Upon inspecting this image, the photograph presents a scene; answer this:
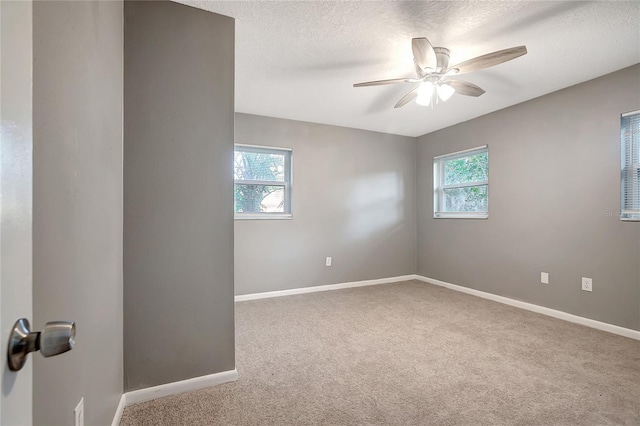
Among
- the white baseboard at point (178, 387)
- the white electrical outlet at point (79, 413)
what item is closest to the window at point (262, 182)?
the white baseboard at point (178, 387)

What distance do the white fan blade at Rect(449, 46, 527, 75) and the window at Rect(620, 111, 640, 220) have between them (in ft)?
5.52

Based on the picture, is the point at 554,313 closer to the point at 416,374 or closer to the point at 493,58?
the point at 416,374

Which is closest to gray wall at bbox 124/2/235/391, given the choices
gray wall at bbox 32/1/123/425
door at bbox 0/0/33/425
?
gray wall at bbox 32/1/123/425

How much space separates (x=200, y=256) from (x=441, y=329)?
7.31 ft

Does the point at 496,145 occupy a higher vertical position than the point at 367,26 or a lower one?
lower

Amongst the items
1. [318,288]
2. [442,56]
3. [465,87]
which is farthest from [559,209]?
[318,288]

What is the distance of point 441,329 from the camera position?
9.12 feet

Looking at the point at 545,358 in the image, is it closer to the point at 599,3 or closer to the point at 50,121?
the point at 599,3

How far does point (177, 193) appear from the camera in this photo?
1774 millimetres

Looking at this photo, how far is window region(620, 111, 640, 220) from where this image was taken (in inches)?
103

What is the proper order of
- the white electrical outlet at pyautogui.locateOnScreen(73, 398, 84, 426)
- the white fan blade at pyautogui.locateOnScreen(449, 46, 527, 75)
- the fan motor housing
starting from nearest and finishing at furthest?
the white electrical outlet at pyautogui.locateOnScreen(73, 398, 84, 426) → the white fan blade at pyautogui.locateOnScreen(449, 46, 527, 75) → the fan motor housing

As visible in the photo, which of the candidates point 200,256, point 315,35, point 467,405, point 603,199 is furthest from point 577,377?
point 315,35

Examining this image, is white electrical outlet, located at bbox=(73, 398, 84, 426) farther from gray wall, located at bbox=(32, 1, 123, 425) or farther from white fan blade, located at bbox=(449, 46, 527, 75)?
white fan blade, located at bbox=(449, 46, 527, 75)

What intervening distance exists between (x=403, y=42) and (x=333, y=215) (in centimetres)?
252
